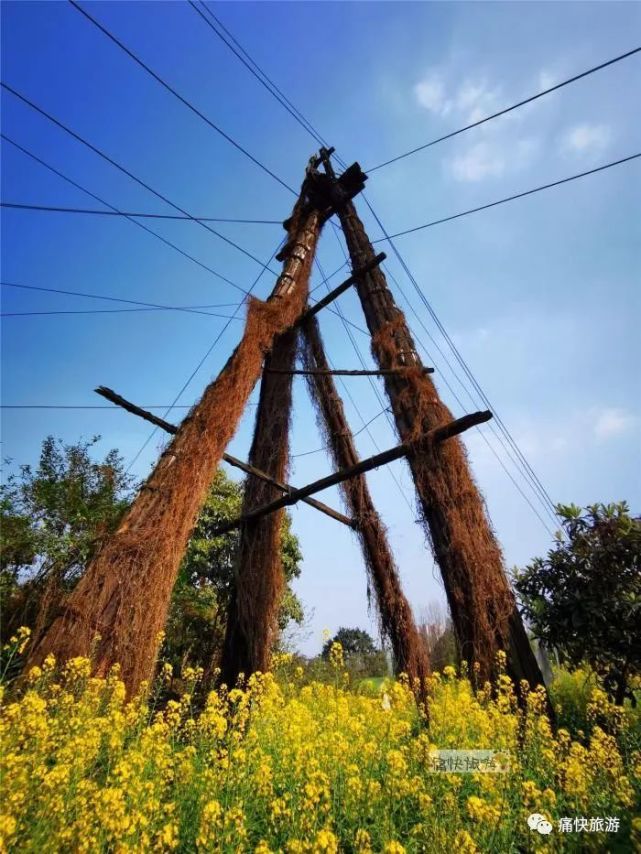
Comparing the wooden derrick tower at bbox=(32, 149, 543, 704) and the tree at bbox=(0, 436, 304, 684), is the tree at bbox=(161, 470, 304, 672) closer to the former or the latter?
the tree at bbox=(0, 436, 304, 684)

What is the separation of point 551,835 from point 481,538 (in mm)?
2001

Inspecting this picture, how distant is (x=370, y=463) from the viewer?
158 inches

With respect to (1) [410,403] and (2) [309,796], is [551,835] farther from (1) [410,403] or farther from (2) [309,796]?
(1) [410,403]

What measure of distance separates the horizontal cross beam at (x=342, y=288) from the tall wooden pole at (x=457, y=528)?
1.14 m

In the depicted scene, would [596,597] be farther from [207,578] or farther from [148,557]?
[207,578]

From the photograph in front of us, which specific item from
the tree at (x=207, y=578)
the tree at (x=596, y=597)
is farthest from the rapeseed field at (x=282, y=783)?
the tree at (x=207, y=578)

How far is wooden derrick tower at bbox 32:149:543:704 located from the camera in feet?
8.79

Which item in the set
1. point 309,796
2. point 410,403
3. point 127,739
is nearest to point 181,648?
point 127,739

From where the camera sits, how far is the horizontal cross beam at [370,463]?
11.2ft

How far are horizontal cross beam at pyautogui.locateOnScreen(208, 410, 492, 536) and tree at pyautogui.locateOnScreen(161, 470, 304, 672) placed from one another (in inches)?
173

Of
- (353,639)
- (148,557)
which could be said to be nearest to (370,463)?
(148,557)

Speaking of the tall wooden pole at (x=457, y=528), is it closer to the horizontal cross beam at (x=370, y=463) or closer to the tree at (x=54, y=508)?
the horizontal cross beam at (x=370, y=463)

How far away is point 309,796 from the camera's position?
1629 millimetres

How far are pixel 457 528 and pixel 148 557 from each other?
2434mm
